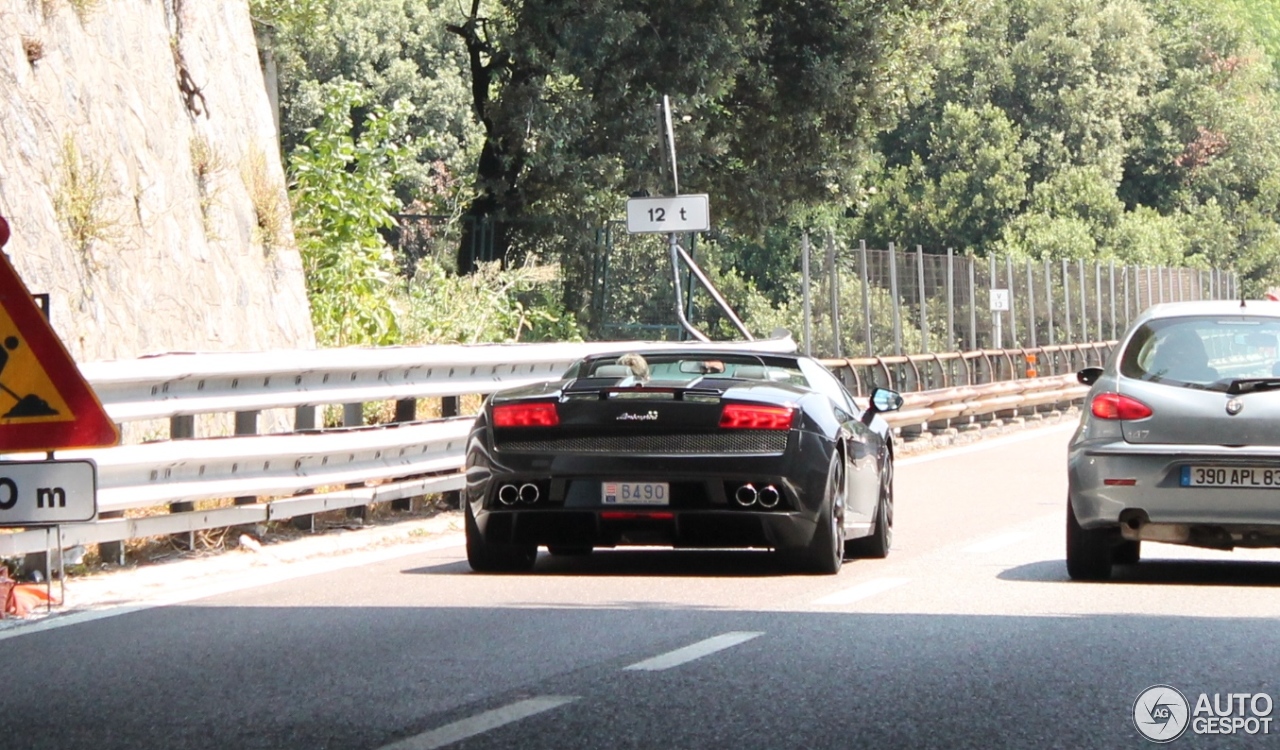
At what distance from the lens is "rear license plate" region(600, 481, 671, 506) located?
11000mm

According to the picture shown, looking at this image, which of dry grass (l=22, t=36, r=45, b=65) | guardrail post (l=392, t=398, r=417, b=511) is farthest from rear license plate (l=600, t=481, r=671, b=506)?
dry grass (l=22, t=36, r=45, b=65)

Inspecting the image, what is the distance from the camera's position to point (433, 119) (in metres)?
60.0

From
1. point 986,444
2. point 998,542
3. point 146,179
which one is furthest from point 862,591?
point 986,444

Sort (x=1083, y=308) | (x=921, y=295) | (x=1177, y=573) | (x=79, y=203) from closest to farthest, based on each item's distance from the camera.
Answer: (x=1177, y=573)
(x=79, y=203)
(x=921, y=295)
(x=1083, y=308)

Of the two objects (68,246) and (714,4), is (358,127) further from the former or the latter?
(68,246)

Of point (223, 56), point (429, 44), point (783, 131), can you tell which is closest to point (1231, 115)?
point (429, 44)

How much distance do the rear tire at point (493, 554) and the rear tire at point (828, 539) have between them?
1318mm

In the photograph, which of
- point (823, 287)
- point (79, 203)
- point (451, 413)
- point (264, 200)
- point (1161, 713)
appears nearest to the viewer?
point (1161, 713)

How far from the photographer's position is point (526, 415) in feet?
36.8

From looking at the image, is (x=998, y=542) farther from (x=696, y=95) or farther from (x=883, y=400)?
(x=696, y=95)

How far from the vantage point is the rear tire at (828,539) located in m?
11.2

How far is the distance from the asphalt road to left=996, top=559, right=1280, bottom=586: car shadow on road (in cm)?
4

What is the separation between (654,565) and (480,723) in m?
5.53

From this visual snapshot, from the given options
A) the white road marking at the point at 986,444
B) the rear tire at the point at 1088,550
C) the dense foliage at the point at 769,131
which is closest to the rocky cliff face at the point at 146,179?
the dense foliage at the point at 769,131
